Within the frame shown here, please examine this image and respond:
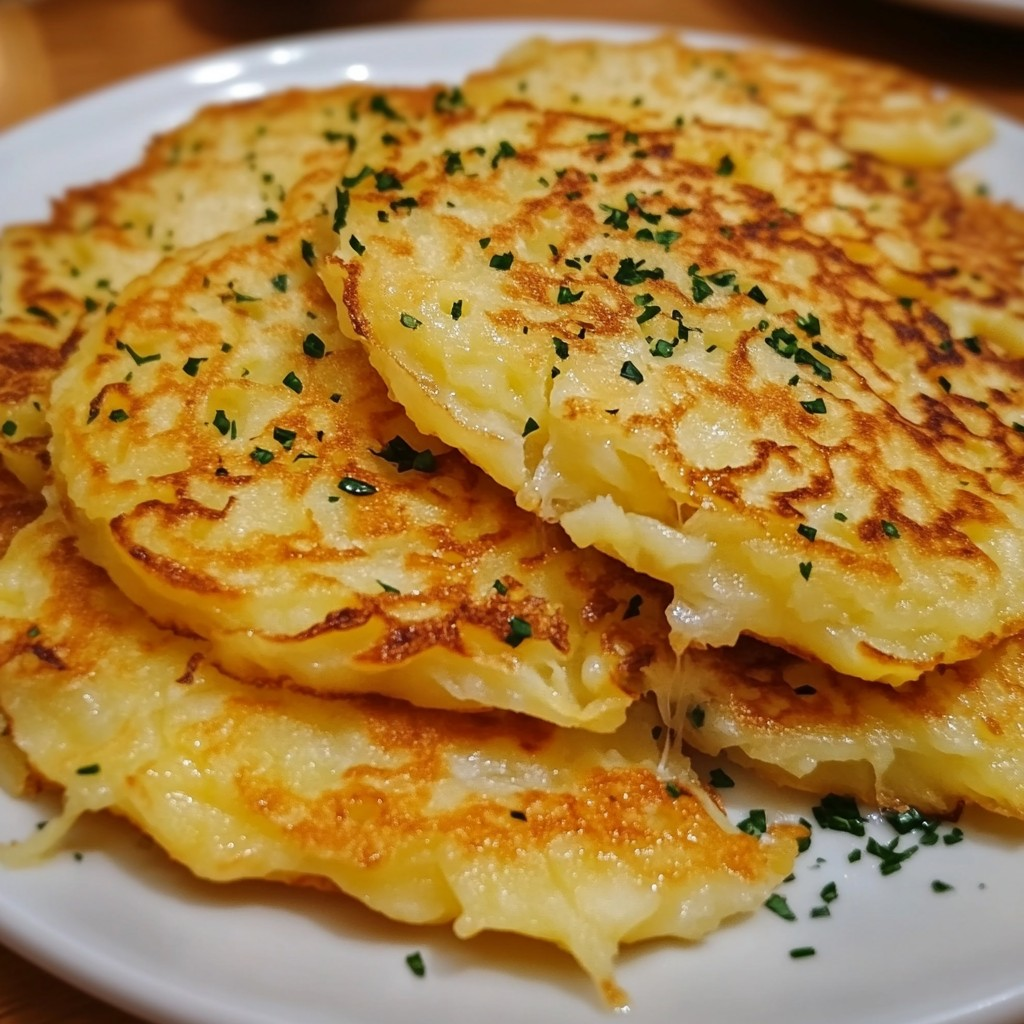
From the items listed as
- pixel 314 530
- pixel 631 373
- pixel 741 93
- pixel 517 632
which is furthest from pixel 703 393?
pixel 741 93

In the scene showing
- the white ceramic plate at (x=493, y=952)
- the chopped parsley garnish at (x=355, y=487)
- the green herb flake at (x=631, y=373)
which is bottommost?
the white ceramic plate at (x=493, y=952)

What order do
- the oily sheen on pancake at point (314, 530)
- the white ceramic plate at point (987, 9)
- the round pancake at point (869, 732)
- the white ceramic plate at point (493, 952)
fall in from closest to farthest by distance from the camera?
1. the white ceramic plate at point (493, 952)
2. the oily sheen on pancake at point (314, 530)
3. the round pancake at point (869, 732)
4. the white ceramic plate at point (987, 9)

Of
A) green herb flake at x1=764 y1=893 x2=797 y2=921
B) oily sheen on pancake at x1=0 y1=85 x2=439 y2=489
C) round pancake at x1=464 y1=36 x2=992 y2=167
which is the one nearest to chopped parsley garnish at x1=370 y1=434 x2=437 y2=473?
oily sheen on pancake at x1=0 y1=85 x2=439 y2=489

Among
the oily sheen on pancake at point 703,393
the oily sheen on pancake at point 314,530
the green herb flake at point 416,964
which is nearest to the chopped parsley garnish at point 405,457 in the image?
the oily sheen on pancake at point 314,530

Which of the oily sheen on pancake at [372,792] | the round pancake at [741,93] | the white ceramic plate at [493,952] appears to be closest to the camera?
the white ceramic plate at [493,952]

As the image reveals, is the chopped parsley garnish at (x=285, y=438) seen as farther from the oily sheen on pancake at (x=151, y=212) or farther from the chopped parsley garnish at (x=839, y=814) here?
the chopped parsley garnish at (x=839, y=814)

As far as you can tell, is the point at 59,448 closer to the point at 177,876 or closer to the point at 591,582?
the point at 177,876
